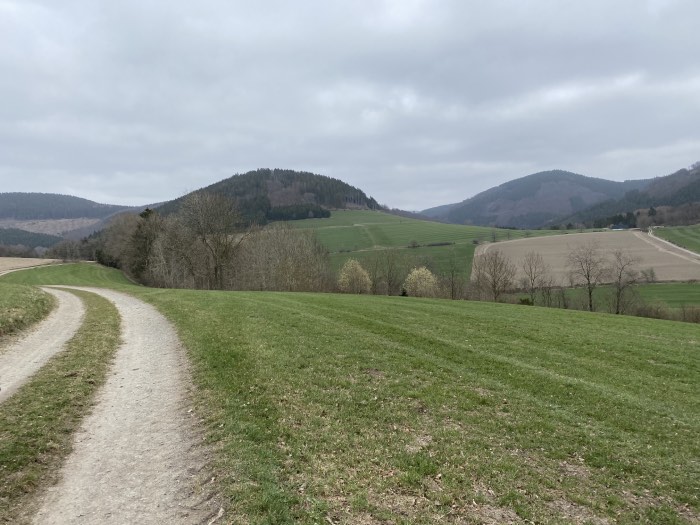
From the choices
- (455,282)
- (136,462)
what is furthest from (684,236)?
(136,462)

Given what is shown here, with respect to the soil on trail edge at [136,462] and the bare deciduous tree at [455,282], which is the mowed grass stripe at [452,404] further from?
the bare deciduous tree at [455,282]

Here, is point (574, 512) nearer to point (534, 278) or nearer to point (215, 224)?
point (215, 224)

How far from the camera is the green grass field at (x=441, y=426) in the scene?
6.12 meters

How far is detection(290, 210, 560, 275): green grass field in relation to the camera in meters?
108

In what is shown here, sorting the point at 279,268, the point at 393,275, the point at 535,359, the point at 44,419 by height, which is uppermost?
the point at 279,268

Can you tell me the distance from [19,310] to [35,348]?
5.54m

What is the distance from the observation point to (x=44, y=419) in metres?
8.41

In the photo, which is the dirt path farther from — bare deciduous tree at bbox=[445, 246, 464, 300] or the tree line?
bare deciduous tree at bbox=[445, 246, 464, 300]

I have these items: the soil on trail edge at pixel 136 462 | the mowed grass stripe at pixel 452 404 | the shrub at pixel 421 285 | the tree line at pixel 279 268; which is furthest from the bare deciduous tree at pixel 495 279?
the soil on trail edge at pixel 136 462

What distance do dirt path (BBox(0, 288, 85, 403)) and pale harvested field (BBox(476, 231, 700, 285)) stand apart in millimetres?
83083

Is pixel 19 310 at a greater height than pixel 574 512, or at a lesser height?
greater

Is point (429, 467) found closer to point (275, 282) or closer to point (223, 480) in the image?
point (223, 480)

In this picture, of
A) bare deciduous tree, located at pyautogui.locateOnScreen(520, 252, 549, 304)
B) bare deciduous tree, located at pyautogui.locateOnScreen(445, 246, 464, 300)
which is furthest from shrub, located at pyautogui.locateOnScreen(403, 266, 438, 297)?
bare deciduous tree, located at pyautogui.locateOnScreen(520, 252, 549, 304)

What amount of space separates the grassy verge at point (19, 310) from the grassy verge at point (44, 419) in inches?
162
